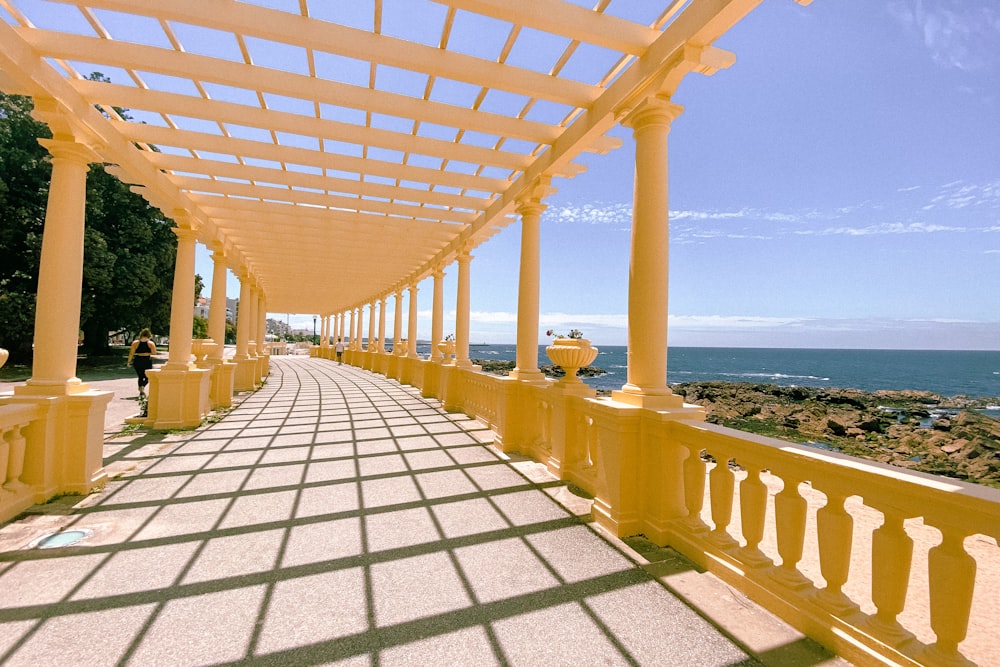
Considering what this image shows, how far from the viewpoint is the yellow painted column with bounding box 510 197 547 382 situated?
689 cm

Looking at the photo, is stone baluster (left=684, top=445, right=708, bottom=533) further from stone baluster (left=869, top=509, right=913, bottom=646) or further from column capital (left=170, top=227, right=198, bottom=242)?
column capital (left=170, top=227, right=198, bottom=242)

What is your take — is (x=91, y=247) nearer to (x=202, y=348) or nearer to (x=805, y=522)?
(x=202, y=348)

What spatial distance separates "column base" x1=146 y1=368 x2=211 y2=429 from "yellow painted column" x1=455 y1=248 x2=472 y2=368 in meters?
5.25

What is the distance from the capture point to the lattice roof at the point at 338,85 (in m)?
3.96

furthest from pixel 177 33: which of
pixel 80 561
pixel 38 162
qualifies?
pixel 38 162

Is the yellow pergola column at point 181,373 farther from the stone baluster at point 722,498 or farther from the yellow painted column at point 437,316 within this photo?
the stone baluster at point 722,498

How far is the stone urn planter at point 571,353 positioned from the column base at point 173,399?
22.6 feet

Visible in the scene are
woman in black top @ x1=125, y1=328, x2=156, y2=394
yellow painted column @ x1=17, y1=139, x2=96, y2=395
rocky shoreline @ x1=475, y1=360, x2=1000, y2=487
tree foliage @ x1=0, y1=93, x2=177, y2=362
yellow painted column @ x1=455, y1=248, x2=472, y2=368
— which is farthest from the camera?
tree foliage @ x1=0, y1=93, x2=177, y2=362

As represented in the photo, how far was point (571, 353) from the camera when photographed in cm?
528

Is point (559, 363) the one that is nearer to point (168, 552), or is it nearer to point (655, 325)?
point (655, 325)

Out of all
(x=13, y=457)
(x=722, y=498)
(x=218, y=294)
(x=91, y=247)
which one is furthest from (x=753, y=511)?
(x=91, y=247)

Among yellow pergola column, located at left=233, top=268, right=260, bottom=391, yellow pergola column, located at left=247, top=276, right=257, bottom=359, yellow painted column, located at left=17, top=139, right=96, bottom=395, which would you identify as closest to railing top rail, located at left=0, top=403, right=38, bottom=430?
yellow painted column, located at left=17, top=139, right=96, bottom=395

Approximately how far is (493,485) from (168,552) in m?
3.04

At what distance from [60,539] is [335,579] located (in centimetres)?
256
